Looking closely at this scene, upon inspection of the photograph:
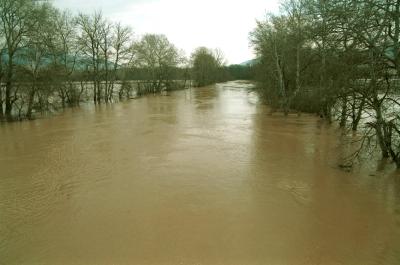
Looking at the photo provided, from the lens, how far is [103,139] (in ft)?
53.7

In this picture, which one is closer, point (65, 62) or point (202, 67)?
point (65, 62)

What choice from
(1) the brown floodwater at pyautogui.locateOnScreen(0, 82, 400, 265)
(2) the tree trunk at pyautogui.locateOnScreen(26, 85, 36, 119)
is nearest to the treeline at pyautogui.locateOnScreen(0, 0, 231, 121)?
(2) the tree trunk at pyautogui.locateOnScreen(26, 85, 36, 119)

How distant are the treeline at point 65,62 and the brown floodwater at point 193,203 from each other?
10040 mm

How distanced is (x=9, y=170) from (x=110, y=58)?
31.3 meters

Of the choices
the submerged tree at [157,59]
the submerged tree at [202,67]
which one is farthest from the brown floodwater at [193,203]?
the submerged tree at [202,67]

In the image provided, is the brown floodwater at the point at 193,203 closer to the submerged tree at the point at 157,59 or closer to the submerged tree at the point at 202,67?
the submerged tree at the point at 157,59

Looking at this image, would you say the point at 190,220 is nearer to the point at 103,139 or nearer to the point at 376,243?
the point at 376,243

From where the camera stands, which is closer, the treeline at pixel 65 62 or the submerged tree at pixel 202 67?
the treeline at pixel 65 62

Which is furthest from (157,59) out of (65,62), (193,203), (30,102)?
(193,203)

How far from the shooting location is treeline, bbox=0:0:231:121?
23.7m

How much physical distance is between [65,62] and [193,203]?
95.5 feet

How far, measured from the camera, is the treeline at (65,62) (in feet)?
77.8

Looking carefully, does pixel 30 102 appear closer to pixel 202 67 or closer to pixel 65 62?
pixel 65 62

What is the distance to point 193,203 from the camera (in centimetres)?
850
